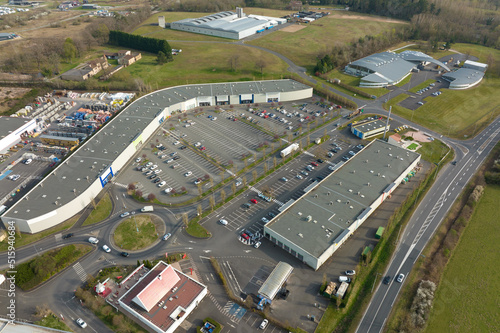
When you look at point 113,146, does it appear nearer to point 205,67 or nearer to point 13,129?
point 13,129

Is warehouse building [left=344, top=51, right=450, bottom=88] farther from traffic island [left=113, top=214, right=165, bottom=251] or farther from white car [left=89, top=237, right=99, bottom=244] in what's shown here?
white car [left=89, top=237, right=99, bottom=244]

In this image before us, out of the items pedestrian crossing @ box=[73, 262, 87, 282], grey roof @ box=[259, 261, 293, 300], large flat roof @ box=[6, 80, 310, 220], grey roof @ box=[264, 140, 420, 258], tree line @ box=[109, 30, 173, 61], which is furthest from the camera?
tree line @ box=[109, 30, 173, 61]

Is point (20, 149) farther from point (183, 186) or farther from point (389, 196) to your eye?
point (389, 196)

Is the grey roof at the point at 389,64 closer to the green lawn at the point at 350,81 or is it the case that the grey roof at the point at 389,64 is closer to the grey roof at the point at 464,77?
the green lawn at the point at 350,81

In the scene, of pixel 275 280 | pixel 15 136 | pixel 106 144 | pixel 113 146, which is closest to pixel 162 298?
pixel 275 280

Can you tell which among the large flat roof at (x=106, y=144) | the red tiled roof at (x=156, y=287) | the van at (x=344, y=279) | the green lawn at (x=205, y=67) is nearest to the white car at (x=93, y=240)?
the large flat roof at (x=106, y=144)

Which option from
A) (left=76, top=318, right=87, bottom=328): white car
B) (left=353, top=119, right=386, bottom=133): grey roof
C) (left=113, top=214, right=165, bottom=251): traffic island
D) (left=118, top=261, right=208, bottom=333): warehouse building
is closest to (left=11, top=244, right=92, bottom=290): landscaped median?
(left=113, top=214, right=165, bottom=251): traffic island
